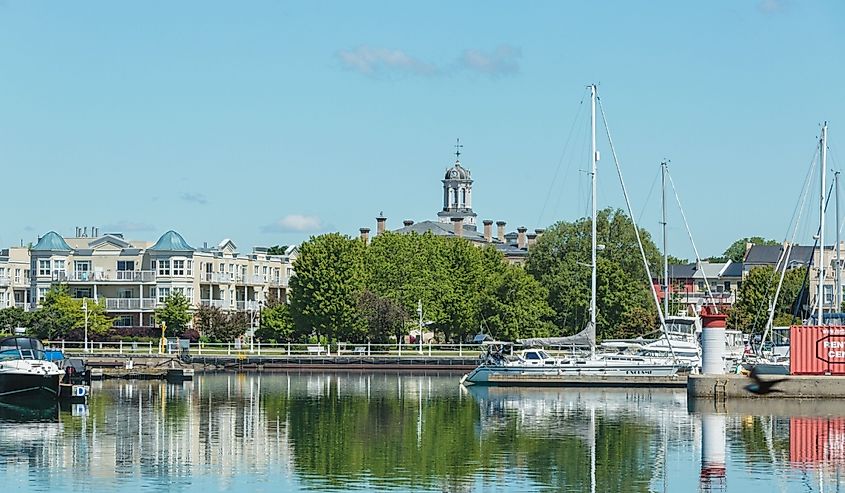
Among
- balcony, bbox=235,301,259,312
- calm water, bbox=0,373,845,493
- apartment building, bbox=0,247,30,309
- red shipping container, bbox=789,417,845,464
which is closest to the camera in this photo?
calm water, bbox=0,373,845,493

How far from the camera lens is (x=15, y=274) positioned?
140 m

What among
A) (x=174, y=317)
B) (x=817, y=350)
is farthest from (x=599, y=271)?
(x=817, y=350)

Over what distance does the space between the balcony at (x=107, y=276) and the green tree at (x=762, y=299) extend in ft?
159

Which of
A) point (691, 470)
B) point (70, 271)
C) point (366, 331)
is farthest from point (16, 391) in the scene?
point (70, 271)

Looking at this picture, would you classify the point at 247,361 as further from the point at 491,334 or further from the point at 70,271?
the point at 70,271

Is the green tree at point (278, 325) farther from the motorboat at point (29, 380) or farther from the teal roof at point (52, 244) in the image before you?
the motorboat at point (29, 380)

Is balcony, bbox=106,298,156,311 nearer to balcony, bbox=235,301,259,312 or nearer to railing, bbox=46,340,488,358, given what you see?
balcony, bbox=235,301,259,312

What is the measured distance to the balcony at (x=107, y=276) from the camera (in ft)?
431

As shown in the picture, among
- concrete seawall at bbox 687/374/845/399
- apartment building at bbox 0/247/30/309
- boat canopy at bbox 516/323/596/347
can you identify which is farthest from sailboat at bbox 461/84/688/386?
apartment building at bbox 0/247/30/309

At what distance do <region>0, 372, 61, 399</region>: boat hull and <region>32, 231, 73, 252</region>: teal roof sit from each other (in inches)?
2780

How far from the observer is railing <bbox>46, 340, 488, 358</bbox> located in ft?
346

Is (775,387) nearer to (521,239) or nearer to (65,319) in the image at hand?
(65,319)

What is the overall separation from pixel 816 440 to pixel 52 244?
9820 centimetres

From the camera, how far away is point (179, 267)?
434 feet
